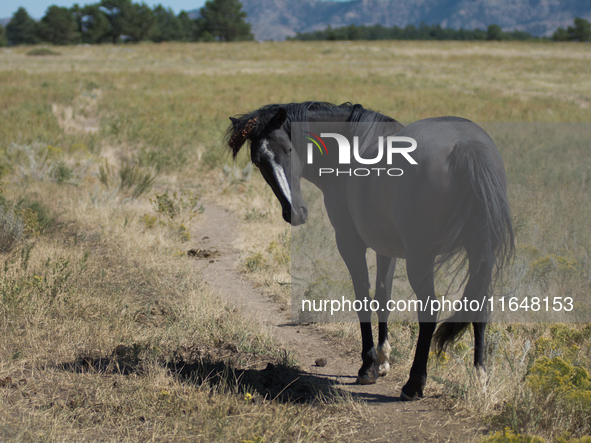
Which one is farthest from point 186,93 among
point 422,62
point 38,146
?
point 422,62

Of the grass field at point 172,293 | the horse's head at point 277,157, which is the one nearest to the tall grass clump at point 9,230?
the grass field at point 172,293

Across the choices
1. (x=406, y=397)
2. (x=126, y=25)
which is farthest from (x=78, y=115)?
(x=126, y=25)

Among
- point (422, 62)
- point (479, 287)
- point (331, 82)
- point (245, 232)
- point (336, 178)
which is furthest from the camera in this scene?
point (422, 62)

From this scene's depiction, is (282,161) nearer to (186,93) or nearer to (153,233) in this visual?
(153,233)

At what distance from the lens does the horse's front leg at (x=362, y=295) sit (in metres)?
3.36

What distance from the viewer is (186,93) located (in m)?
22.5

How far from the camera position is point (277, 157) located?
2.87m

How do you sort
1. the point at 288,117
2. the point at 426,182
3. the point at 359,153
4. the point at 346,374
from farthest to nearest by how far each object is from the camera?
the point at 346,374
the point at 359,153
the point at 288,117
the point at 426,182

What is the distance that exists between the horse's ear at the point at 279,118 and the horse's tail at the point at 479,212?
3.30ft

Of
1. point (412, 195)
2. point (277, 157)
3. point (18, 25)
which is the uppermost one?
point (18, 25)

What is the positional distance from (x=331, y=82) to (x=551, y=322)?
2559 centimetres

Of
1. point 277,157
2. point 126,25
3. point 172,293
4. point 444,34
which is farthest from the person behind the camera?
point 444,34

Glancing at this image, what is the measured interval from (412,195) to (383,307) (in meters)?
1.12

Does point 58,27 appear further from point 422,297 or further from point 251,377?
point 422,297
